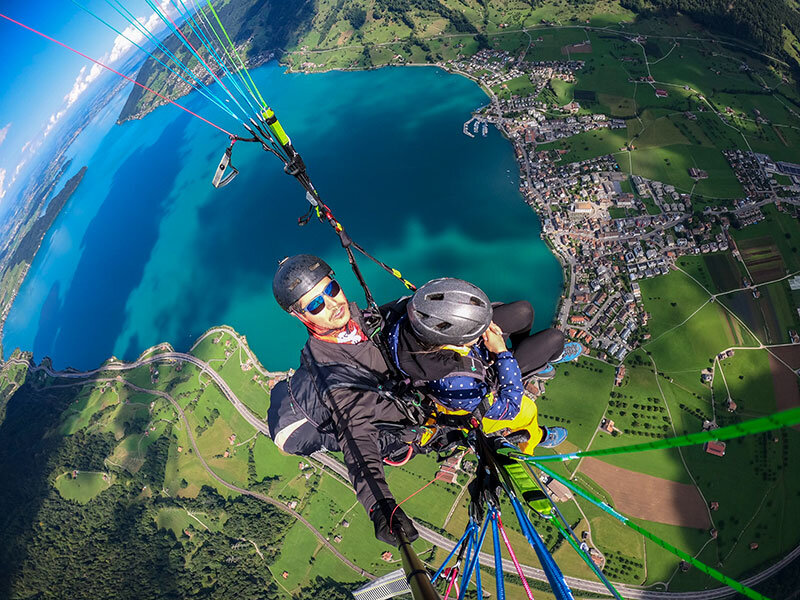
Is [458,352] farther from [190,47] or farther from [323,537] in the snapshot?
[323,537]

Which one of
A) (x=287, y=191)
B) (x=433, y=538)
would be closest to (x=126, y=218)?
(x=287, y=191)

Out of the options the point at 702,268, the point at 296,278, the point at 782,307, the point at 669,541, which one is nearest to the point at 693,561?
the point at 296,278

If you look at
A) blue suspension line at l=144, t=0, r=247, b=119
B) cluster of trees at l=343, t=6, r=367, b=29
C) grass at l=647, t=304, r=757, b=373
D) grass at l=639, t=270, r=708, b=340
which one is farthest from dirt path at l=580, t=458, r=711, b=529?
cluster of trees at l=343, t=6, r=367, b=29

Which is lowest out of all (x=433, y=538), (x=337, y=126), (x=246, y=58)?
(x=433, y=538)

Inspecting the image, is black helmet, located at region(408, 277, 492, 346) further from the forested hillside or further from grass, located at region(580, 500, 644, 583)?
the forested hillside

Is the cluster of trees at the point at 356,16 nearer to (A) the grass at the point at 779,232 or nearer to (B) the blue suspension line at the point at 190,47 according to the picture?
(B) the blue suspension line at the point at 190,47

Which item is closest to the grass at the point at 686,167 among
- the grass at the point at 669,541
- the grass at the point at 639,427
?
the grass at the point at 639,427

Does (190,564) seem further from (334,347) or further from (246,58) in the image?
(246,58)
